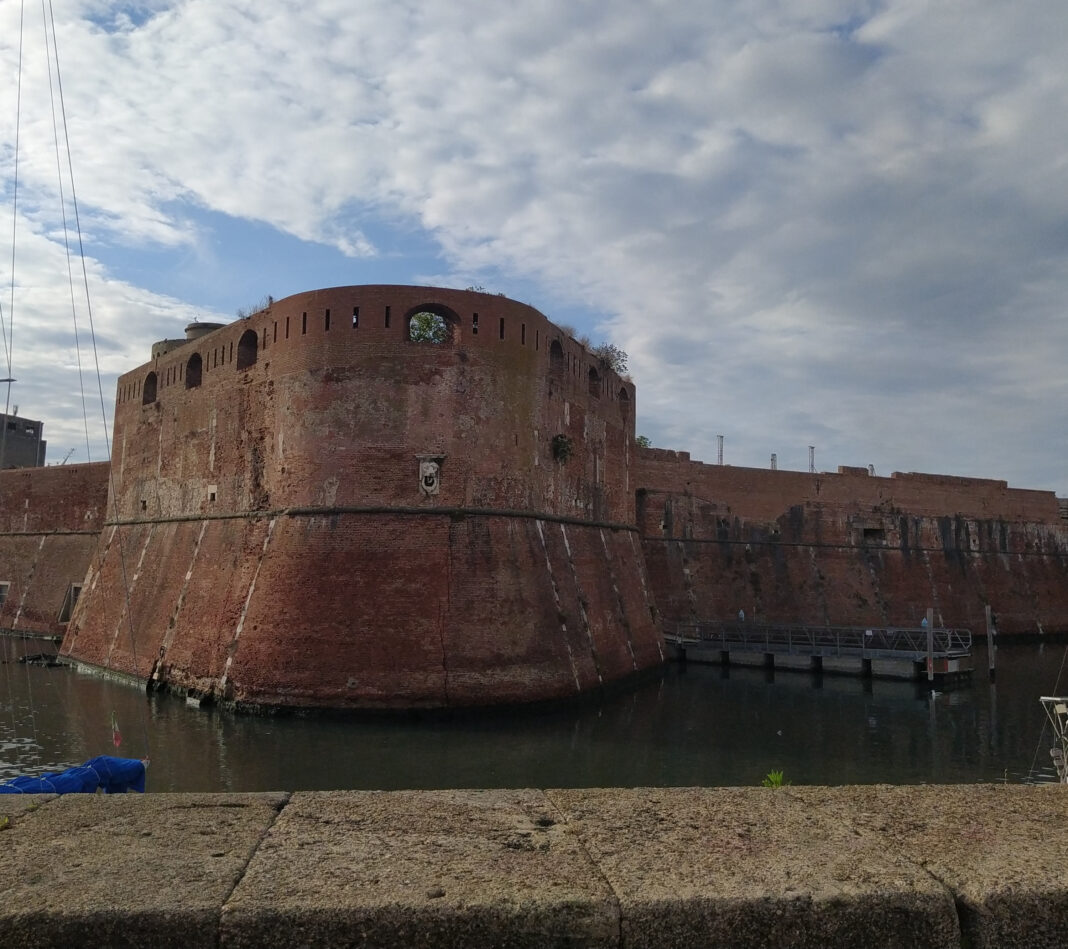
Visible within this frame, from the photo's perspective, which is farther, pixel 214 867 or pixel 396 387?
pixel 396 387

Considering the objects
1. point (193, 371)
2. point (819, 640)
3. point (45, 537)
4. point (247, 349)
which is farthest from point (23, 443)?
point (819, 640)

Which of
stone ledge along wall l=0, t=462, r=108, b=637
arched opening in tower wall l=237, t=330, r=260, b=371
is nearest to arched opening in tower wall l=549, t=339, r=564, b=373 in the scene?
arched opening in tower wall l=237, t=330, r=260, b=371

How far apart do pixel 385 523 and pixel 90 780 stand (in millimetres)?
9238

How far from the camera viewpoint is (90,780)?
7.63 m

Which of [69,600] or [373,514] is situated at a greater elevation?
[373,514]

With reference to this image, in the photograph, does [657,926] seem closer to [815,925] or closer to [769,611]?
[815,925]

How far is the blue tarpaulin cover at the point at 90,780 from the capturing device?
270 inches

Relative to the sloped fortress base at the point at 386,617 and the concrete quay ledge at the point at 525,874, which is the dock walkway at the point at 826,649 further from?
the concrete quay ledge at the point at 525,874

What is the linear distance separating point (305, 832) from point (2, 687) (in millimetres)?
21335

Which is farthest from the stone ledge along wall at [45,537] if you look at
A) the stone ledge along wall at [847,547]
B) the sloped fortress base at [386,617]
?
the stone ledge along wall at [847,547]

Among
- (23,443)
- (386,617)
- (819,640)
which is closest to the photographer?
(386,617)

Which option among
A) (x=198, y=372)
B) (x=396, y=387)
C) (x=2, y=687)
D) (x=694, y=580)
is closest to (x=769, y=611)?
(x=694, y=580)

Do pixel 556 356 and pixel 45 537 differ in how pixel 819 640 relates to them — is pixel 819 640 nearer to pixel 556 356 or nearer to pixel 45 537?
pixel 556 356

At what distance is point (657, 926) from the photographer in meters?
1.79
